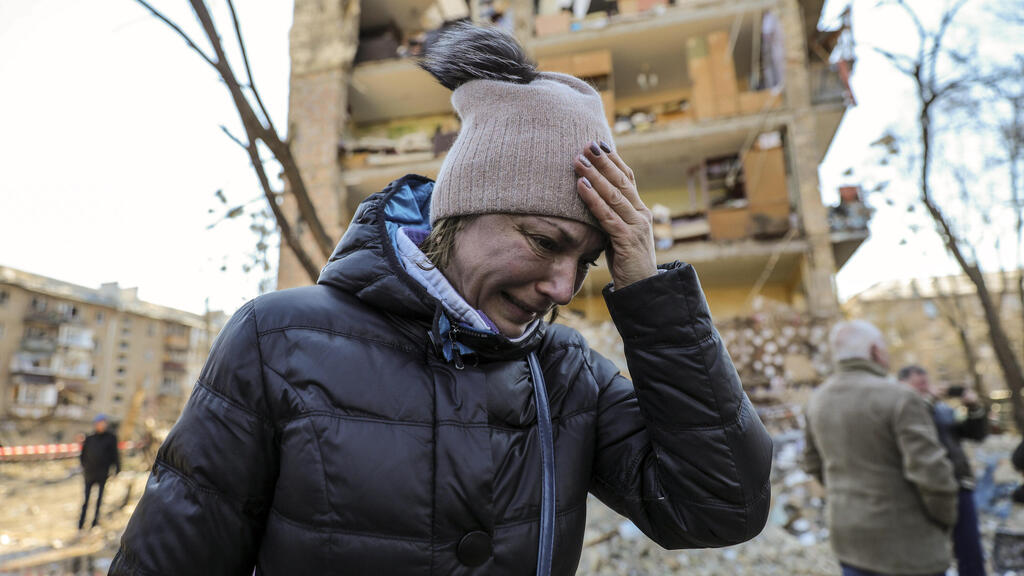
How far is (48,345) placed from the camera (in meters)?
43.8

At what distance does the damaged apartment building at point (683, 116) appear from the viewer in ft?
33.5

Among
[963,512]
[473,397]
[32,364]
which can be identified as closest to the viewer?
[473,397]

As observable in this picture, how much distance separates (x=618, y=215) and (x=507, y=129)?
337 mm

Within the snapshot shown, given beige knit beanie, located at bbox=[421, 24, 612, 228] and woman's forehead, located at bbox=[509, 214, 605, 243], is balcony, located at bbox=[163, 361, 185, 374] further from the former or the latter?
woman's forehead, located at bbox=[509, 214, 605, 243]

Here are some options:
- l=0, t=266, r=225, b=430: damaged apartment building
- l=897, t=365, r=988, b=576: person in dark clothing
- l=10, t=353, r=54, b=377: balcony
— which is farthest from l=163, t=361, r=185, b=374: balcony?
l=897, t=365, r=988, b=576: person in dark clothing

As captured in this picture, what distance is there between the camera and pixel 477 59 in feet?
4.68

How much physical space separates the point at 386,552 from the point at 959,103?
12.9 m

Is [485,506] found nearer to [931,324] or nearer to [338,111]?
[338,111]

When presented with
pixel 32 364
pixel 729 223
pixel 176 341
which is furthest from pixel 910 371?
pixel 176 341

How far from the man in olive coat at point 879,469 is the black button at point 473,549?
2914mm

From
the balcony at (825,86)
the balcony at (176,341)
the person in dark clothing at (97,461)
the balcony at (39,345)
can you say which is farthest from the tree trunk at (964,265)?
the balcony at (176,341)

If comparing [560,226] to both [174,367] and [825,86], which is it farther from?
[174,367]

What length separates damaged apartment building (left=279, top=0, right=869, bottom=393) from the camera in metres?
10.2

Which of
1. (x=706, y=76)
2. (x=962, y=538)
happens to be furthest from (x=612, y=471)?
(x=706, y=76)
